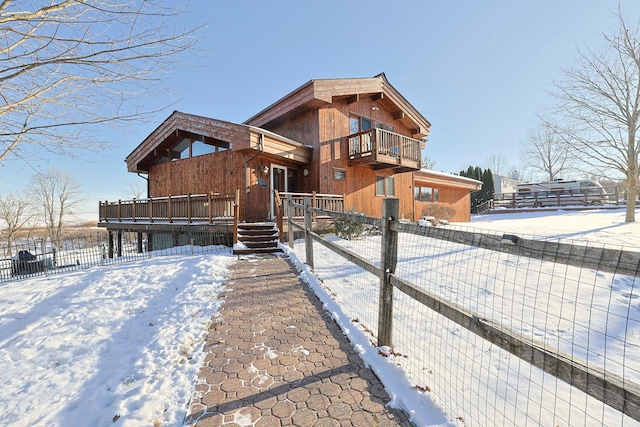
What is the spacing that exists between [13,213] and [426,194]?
135 ft

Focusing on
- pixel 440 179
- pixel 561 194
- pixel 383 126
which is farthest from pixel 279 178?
pixel 561 194

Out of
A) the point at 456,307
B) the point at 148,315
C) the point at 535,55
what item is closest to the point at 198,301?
the point at 148,315

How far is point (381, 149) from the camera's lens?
484 inches

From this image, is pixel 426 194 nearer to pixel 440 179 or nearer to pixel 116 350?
pixel 440 179

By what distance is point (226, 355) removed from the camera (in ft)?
8.87

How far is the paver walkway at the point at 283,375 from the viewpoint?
1899mm

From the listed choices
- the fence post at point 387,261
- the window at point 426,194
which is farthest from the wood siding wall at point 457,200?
the fence post at point 387,261

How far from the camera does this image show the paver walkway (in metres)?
1.90

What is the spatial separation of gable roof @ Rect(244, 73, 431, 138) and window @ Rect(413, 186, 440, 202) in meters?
4.50

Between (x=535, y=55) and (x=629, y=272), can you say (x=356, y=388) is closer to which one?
(x=629, y=272)

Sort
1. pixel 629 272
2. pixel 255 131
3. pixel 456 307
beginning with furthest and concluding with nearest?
pixel 255 131
pixel 456 307
pixel 629 272

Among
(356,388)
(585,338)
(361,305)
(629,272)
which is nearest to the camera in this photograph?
(629,272)

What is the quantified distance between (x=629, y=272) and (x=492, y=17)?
11.3 meters

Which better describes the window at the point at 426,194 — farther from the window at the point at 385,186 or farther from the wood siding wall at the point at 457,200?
the window at the point at 385,186
